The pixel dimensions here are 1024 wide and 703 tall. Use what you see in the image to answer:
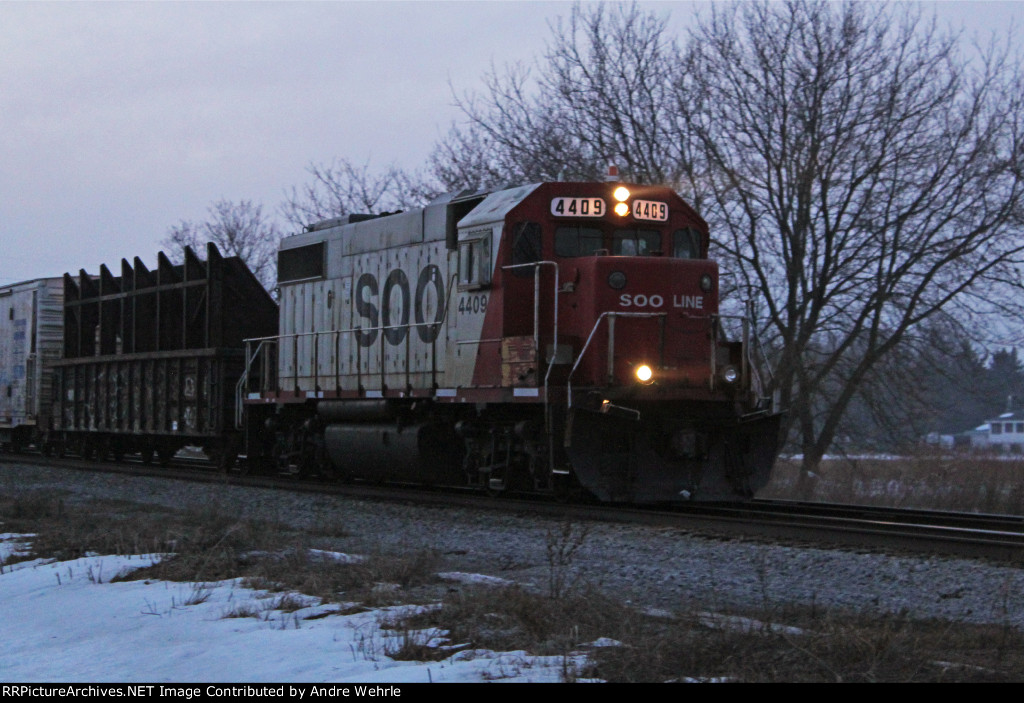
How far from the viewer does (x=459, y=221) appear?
45.0 ft

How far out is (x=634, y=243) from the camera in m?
13.1

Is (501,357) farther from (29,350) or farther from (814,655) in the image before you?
(29,350)

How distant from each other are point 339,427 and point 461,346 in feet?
9.62

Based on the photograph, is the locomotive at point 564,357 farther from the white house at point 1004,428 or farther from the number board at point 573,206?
the white house at point 1004,428

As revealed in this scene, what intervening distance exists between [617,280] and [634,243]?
947 millimetres

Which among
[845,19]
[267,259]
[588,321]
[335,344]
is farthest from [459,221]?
[267,259]

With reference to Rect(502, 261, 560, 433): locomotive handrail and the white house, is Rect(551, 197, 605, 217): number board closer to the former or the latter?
Rect(502, 261, 560, 433): locomotive handrail

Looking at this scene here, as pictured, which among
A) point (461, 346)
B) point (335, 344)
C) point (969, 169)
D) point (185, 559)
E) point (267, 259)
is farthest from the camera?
point (267, 259)

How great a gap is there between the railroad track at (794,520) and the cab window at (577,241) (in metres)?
2.74

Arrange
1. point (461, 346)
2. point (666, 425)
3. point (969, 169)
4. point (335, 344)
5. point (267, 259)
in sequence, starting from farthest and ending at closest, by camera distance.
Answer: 1. point (267, 259)
2. point (969, 169)
3. point (335, 344)
4. point (461, 346)
5. point (666, 425)

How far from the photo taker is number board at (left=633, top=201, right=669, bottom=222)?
12938 mm

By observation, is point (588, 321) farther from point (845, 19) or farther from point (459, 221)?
point (845, 19)

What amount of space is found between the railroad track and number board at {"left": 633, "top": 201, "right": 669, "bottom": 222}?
3187 mm

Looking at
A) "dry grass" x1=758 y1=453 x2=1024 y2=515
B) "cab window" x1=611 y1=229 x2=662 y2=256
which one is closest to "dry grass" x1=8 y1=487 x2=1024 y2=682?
"cab window" x1=611 y1=229 x2=662 y2=256
